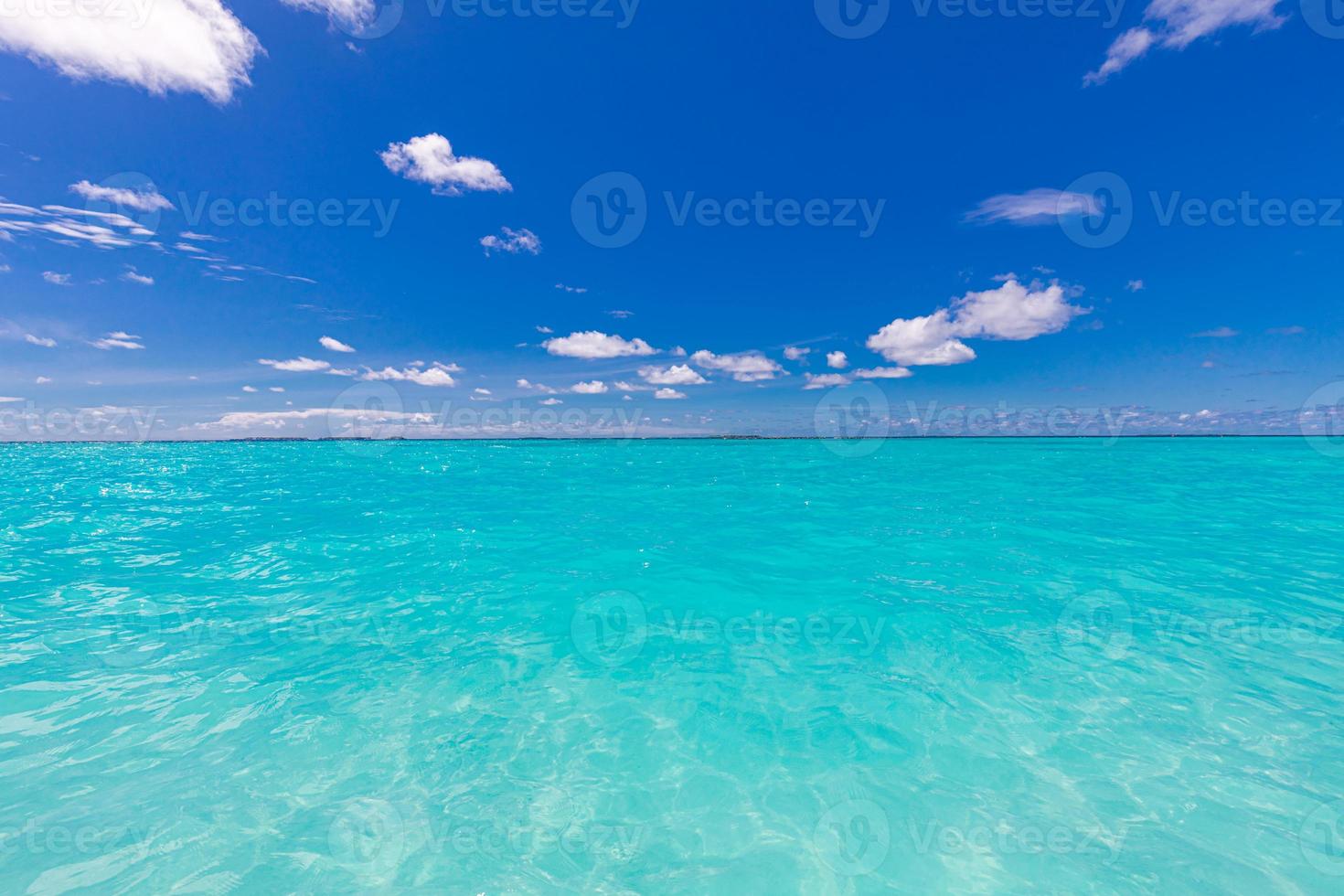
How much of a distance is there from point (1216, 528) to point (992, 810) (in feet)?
83.5

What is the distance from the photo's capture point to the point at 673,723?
7.89m

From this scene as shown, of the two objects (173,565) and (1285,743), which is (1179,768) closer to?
(1285,743)

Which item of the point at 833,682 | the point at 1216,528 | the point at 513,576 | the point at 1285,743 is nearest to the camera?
the point at 1285,743

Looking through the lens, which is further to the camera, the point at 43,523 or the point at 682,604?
the point at 43,523

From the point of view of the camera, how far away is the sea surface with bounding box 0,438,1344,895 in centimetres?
541

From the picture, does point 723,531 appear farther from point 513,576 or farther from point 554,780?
point 554,780

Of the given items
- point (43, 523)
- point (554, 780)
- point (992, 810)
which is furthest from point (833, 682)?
point (43, 523)

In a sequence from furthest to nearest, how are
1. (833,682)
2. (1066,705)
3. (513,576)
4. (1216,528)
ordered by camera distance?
(1216,528)
(513,576)
(833,682)
(1066,705)

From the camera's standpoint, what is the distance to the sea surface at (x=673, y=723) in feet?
17.8

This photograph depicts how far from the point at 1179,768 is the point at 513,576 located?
48.1 ft

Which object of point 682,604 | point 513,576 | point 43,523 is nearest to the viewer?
point 682,604

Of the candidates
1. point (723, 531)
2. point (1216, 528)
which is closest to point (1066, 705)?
point (723, 531)

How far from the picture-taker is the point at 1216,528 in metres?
21.9

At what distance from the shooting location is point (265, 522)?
963 inches
